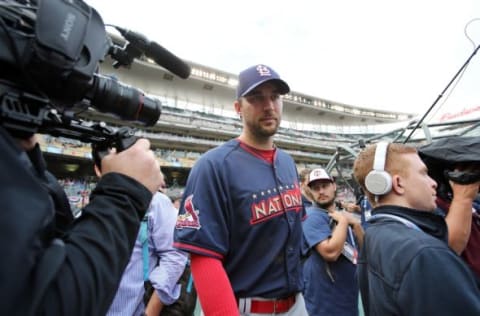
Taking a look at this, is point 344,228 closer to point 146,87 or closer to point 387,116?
point 146,87

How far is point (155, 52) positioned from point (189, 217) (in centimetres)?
65

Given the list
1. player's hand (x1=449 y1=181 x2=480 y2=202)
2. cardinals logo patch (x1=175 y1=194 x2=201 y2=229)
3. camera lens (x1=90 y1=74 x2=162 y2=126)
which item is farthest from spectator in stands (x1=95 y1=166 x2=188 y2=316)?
player's hand (x1=449 y1=181 x2=480 y2=202)

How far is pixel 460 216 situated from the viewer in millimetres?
1235

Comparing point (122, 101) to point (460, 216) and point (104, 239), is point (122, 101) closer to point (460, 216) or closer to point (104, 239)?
point (104, 239)

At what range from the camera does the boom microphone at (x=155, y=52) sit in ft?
2.80

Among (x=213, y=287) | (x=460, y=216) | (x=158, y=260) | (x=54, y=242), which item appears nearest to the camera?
(x=54, y=242)

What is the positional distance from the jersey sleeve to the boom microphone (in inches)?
17.3

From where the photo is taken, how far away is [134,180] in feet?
1.99

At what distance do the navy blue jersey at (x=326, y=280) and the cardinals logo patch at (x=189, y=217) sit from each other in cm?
117

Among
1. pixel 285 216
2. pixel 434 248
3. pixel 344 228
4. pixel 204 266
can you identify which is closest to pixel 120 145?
pixel 204 266

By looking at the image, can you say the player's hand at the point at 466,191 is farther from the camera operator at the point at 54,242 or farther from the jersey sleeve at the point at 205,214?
the camera operator at the point at 54,242

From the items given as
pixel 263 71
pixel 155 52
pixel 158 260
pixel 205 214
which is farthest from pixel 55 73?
pixel 158 260

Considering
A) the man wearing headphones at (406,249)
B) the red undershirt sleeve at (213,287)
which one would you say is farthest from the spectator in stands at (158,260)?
the man wearing headphones at (406,249)

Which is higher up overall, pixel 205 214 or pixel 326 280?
pixel 205 214
